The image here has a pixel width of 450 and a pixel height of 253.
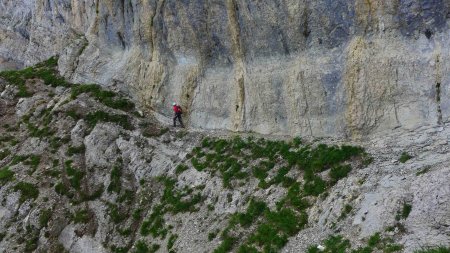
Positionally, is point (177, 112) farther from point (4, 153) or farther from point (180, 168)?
point (4, 153)

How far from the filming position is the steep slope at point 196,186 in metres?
19.0

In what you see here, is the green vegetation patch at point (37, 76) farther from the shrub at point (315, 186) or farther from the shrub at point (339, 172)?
the shrub at point (339, 172)

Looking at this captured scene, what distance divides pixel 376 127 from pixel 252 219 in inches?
305

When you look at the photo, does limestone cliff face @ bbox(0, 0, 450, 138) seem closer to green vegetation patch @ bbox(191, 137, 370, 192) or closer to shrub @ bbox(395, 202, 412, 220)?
green vegetation patch @ bbox(191, 137, 370, 192)

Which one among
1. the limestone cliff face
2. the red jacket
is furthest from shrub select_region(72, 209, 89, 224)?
the limestone cliff face

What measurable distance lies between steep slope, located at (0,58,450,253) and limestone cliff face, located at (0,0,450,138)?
1.47 metres

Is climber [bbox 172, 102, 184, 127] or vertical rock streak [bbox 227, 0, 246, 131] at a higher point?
vertical rock streak [bbox 227, 0, 246, 131]

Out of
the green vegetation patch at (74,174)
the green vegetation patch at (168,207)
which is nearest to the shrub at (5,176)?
the green vegetation patch at (74,174)

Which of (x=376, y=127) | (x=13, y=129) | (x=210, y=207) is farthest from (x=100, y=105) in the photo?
(x=376, y=127)

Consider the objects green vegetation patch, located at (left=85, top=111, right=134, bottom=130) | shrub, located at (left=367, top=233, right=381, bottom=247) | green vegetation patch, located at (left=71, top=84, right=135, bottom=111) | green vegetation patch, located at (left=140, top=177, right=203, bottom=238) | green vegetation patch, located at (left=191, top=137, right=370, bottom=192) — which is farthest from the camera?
green vegetation patch, located at (left=71, top=84, right=135, bottom=111)

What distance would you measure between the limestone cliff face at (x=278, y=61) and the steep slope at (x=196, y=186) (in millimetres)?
1474

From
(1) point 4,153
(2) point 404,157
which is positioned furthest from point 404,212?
(1) point 4,153

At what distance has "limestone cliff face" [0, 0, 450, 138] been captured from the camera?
23.3m

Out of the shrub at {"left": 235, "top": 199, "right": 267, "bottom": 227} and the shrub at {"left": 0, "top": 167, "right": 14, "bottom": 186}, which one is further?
the shrub at {"left": 0, "top": 167, "right": 14, "bottom": 186}
